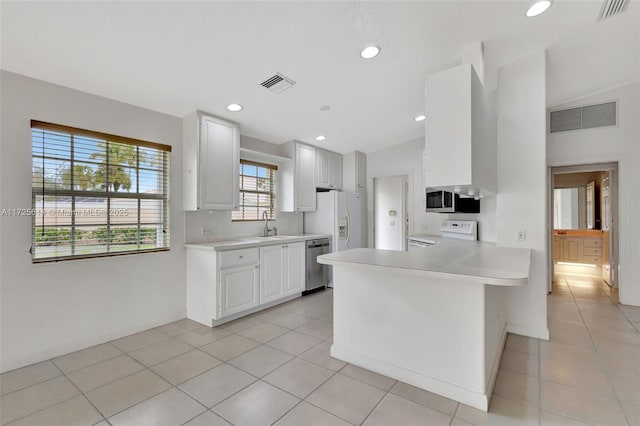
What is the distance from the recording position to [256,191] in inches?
170

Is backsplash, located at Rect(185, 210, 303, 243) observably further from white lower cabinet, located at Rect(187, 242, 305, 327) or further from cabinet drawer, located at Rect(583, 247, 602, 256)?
cabinet drawer, located at Rect(583, 247, 602, 256)

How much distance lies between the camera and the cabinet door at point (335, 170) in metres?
5.24

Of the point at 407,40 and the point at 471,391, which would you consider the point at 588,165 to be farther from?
the point at 471,391

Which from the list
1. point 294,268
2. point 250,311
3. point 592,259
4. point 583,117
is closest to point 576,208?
point 592,259

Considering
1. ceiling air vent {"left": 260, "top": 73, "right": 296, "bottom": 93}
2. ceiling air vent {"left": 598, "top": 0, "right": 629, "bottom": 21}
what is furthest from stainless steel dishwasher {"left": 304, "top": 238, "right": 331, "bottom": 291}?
ceiling air vent {"left": 598, "top": 0, "right": 629, "bottom": 21}

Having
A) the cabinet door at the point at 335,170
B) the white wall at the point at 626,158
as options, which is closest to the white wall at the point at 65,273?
the cabinet door at the point at 335,170

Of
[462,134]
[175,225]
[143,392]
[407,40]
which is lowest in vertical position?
[143,392]

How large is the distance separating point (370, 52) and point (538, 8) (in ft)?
4.14

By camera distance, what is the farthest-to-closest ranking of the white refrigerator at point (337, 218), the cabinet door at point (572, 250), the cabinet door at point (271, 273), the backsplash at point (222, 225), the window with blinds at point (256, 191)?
the cabinet door at point (572, 250) → the white refrigerator at point (337, 218) → the window with blinds at point (256, 191) → the cabinet door at point (271, 273) → the backsplash at point (222, 225)

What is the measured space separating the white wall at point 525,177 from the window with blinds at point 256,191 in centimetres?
315

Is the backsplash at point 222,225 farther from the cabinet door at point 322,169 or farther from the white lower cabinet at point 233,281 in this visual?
the cabinet door at point 322,169

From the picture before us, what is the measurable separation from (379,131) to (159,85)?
3204 millimetres

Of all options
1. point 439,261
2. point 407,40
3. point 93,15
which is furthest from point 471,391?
point 93,15

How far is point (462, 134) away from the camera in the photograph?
1.92m
